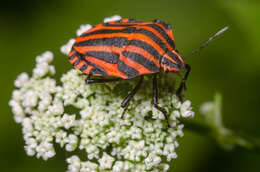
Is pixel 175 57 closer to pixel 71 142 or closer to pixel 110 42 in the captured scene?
pixel 110 42

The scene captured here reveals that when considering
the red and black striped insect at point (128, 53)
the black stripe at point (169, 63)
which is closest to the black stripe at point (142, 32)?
A: the red and black striped insect at point (128, 53)

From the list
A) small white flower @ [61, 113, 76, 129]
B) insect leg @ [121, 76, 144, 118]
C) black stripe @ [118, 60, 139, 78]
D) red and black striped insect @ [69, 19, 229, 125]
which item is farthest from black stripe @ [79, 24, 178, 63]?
small white flower @ [61, 113, 76, 129]

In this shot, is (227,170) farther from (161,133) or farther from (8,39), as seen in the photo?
(8,39)

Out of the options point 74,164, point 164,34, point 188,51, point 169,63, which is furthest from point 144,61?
point 188,51

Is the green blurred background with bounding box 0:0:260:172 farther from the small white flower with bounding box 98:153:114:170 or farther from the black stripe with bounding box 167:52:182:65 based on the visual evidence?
the black stripe with bounding box 167:52:182:65

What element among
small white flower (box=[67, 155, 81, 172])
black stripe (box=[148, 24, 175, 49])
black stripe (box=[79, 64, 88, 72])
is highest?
black stripe (box=[148, 24, 175, 49])

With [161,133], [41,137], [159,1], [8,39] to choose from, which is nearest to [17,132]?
[8,39]

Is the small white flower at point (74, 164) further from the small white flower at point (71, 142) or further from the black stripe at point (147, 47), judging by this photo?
the black stripe at point (147, 47)
